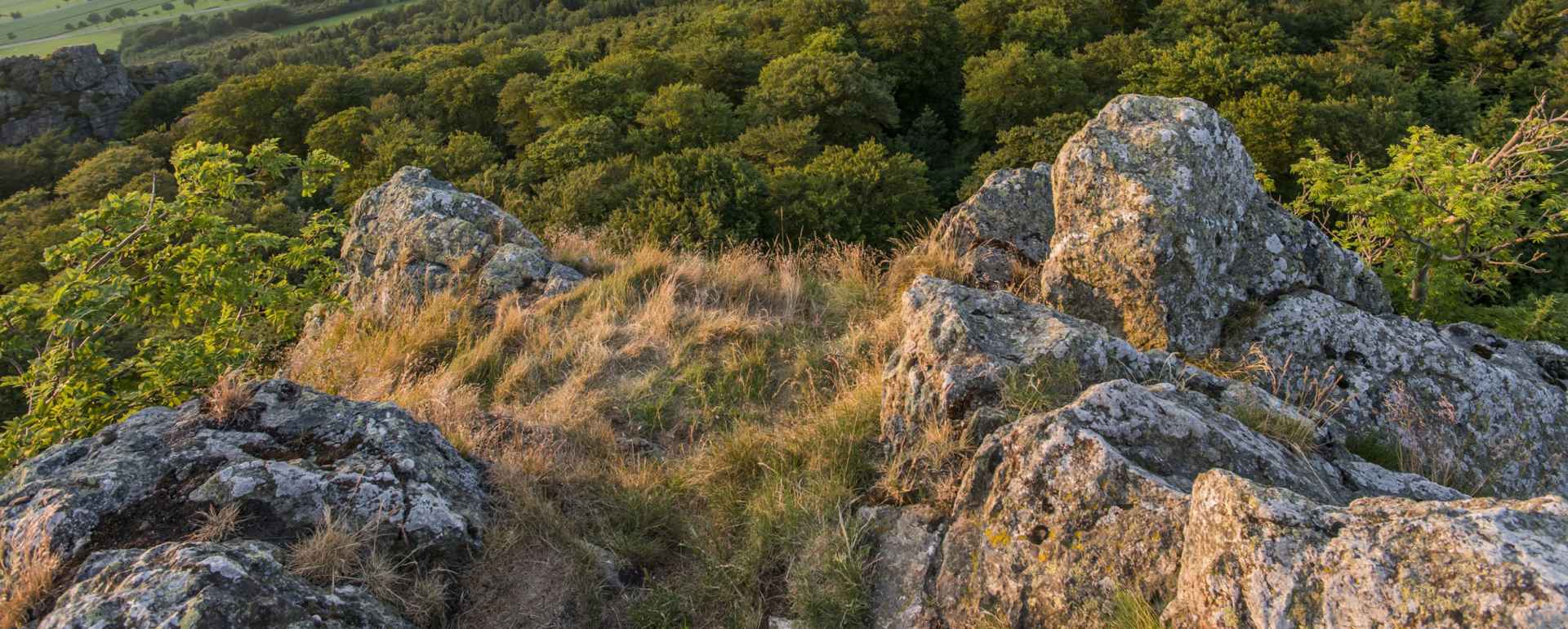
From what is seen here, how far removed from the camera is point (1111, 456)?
296 centimetres

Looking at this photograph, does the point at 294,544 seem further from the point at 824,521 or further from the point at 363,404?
the point at 824,521

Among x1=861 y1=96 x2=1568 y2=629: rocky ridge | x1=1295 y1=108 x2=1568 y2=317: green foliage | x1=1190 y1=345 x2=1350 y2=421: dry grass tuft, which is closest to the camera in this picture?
x1=861 y1=96 x2=1568 y2=629: rocky ridge

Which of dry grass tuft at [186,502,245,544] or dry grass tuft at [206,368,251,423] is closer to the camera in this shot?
dry grass tuft at [186,502,245,544]

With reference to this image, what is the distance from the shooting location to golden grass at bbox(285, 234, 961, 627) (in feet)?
11.6

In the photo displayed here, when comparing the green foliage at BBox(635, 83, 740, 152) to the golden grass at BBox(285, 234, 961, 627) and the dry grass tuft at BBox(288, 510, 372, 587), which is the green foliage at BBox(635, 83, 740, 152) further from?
the dry grass tuft at BBox(288, 510, 372, 587)

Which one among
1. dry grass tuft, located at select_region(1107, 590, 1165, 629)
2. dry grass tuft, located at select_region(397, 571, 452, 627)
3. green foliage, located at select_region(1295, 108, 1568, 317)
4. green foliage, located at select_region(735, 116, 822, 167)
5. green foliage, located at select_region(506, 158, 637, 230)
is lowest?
green foliage, located at select_region(735, 116, 822, 167)

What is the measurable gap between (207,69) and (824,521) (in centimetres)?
6729

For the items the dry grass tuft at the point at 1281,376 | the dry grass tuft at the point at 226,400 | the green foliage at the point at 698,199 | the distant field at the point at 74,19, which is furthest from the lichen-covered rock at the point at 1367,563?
the distant field at the point at 74,19

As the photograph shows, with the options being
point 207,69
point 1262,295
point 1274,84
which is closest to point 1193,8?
point 1274,84

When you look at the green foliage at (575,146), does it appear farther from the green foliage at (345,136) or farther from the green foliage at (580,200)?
the green foliage at (345,136)

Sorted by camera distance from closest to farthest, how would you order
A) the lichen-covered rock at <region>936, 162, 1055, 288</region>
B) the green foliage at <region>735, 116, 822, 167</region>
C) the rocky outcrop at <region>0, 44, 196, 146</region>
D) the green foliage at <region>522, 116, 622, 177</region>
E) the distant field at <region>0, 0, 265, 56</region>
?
the lichen-covered rock at <region>936, 162, 1055, 288</region>
the green foliage at <region>735, 116, 822, 167</region>
the green foliage at <region>522, 116, 622, 177</region>
the rocky outcrop at <region>0, 44, 196, 146</region>
the distant field at <region>0, 0, 265, 56</region>

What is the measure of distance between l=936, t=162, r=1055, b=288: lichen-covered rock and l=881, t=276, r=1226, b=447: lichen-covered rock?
6.87ft

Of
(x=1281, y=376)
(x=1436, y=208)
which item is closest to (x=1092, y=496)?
(x=1281, y=376)

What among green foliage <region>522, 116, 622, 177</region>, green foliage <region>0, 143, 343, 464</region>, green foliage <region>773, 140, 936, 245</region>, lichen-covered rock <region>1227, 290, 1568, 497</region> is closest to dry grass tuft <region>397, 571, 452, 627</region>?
green foliage <region>0, 143, 343, 464</region>
